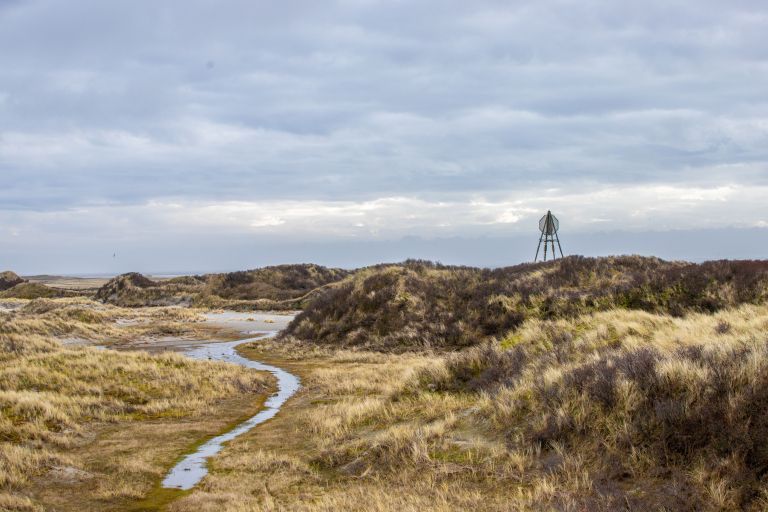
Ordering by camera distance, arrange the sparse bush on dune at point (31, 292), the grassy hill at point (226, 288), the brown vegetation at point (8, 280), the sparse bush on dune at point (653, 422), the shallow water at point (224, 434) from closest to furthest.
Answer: the sparse bush on dune at point (653, 422) < the shallow water at point (224, 434) < the grassy hill at point (226, 288) < the sparse bush on dune at point (31, 292) < the brown vegetation at point (8, 280)

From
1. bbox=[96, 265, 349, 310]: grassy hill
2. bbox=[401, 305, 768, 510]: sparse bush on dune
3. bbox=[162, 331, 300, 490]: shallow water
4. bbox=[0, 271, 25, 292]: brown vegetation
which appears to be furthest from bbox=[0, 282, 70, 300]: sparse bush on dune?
bbox=[401, 305, 768, 510]: sparse bush on dune

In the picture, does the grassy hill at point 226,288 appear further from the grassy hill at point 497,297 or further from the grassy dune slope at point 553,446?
the grassy dune slope at point 553,446

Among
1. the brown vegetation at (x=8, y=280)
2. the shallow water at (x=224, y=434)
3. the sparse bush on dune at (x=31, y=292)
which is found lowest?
the shallow water at (x=224, y=434)

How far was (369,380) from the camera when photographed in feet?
69.6

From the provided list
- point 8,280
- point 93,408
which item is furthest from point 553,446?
point 8,280

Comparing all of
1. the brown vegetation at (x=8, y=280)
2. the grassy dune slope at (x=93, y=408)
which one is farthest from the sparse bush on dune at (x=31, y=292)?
the grassy dune slope at (x=93, y=408)

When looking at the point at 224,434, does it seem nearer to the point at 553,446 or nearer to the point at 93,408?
the point at 93,408

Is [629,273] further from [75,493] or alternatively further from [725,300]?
[75,493]

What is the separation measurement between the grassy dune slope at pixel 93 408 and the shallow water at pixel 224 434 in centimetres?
46

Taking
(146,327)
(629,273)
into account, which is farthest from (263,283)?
(629,273)

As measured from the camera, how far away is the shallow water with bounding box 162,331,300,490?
10.6 m

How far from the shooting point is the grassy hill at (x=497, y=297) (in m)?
28.0

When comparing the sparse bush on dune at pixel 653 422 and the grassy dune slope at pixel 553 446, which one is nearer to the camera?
the sparse bush on dune at pixel 653 422

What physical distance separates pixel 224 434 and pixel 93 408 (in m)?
4.63
